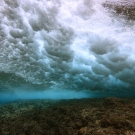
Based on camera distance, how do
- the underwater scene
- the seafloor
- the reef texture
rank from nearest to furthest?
the seafloor → the underwater scene → the reef texture

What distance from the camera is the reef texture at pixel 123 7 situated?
29.0 ft

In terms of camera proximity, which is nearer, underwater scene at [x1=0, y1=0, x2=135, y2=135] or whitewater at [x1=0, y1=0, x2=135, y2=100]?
underwater scene at [x1=0, y1=0, x2=135, y2=135]

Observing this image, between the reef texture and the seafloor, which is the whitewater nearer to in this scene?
the reef texture

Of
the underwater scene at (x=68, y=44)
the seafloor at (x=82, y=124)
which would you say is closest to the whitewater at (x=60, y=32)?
the underwater scene at (x=68, y=44)

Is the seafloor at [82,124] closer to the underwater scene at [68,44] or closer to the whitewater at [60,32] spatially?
the underwater scene at [68,44]


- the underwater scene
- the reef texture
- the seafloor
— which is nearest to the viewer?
the seafloor

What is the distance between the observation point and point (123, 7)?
9.44 metres

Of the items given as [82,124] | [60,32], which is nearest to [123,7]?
[60,32]

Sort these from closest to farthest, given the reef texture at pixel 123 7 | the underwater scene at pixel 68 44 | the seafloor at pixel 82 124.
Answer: the seafloor at pixel 82 124, the underwater scene at pixel 68 44, the reef texture at pixel 123 7

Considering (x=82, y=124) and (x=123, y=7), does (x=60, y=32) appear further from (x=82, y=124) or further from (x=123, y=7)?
(x=82, y=124)

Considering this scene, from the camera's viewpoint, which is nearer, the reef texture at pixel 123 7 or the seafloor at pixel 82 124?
the seafloor at pixel 82 124

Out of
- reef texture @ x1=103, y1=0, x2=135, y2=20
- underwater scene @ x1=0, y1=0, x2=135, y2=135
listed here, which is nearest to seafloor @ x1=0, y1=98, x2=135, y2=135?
underwater scene @ x1=0, y1=0, x2=135, y2=135

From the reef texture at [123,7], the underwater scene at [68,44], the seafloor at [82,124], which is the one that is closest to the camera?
the seafloor at [82,124]

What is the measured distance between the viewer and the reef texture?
8.83 metres
